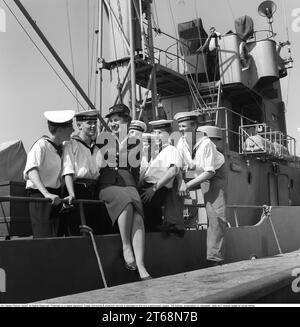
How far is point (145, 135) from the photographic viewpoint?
16.3ft

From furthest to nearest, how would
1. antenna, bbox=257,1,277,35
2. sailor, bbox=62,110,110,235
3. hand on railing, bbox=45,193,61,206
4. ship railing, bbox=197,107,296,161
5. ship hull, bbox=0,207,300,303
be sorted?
1. antenna, bbox=257,1,277,35
2. ship railing, bbox=197,107,296,161
3. sailor, bbox=62,110,110,235
4. hand on railing, bbox=45,193,61,206
5. ship hull, bbox=0,207,300,303

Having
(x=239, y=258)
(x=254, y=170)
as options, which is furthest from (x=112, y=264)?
(x=254, y=170)

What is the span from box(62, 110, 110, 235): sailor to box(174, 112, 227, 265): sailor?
0.91 meters

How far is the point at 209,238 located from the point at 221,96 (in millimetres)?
6672

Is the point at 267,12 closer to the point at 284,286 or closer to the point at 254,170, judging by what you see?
the point at 254,170

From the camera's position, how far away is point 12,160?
5586mm

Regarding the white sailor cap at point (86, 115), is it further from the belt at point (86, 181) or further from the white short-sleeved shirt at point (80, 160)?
the belt at point (86, 181)

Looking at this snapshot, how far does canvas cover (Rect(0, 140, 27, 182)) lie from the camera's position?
5480 millimetres

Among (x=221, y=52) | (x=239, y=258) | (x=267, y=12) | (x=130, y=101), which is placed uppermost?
(x=267, y=12)

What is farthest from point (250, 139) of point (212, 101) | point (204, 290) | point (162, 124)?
point (204, 290)

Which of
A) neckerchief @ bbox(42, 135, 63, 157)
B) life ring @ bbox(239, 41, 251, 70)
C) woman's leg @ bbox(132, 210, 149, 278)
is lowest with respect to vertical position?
woman's leg @ bbox(132, 210, 149, 278)

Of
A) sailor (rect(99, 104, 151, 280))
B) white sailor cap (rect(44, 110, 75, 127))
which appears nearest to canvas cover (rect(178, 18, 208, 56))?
sailor (rect(99, 104, 151, 280))

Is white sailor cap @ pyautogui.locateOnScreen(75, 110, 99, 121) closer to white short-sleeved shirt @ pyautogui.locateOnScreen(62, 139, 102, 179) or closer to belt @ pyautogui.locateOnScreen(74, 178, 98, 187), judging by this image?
white short-sleeved shirt @ pyautogui.locateOnScreen(62, 139, 102, 179)
